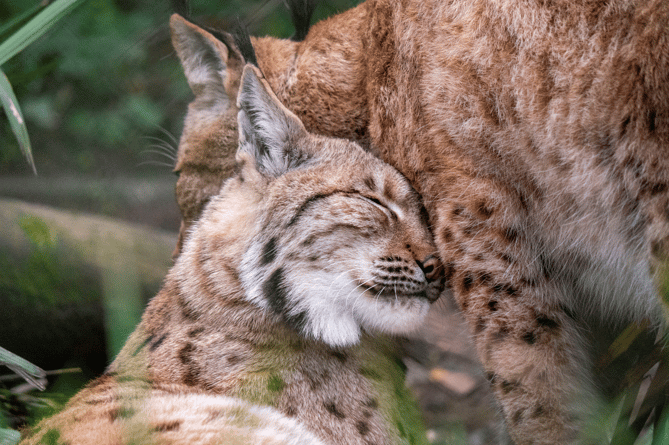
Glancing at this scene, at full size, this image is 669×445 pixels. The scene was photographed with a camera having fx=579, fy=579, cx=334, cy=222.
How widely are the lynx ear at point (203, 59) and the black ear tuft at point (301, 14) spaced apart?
57 cm

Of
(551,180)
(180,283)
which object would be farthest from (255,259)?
(551,180)

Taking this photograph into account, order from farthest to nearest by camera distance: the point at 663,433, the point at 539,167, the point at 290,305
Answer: the point at 290,305, the point at 539,167, the point at 663,433

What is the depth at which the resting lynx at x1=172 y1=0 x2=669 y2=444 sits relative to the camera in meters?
1.84

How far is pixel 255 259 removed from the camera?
2.29 meters

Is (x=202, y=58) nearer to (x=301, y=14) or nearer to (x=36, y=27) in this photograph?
(x=301, y=14)

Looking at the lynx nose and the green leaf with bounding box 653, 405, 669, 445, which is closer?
the green leaf with bounding box 653, 405, 669, 445

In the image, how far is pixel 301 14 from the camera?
11.0ft

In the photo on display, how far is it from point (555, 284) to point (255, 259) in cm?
118

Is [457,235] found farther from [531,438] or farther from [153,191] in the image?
[153,191]

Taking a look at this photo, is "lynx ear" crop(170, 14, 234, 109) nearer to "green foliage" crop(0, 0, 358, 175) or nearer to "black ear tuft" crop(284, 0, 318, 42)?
"green foliage" crop(0, 0, 358, 175)

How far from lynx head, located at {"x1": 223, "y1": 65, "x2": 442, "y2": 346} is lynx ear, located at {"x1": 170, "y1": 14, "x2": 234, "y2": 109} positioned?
76 cm

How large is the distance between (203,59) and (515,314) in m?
2.05

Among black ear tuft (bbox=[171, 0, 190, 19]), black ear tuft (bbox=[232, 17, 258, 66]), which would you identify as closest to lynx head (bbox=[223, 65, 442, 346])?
black ear tuft (bbox=[232, 17, 258, 66])

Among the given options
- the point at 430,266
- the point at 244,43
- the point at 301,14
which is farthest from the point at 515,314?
the point at 301,14
